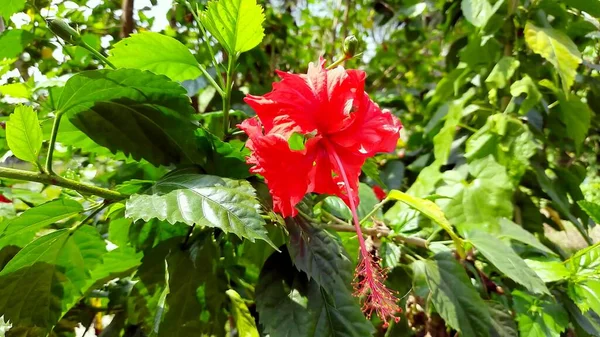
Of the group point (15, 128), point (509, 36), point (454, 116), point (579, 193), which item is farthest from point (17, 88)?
point (579, 193)

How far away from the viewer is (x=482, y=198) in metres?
0.78

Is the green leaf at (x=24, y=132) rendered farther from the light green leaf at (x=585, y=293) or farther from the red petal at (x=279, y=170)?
the light green leaf at (x=585, y=293)

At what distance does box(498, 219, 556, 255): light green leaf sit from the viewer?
0.67 meters

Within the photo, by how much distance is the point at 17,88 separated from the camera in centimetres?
66

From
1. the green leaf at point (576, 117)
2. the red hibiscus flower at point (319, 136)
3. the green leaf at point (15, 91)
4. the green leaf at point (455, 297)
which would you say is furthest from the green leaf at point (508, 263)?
the green leaf at point (15, 91)

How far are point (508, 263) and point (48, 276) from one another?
1.64 ft

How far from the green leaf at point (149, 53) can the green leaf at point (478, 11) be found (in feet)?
1.91

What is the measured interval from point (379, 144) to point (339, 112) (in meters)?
0.05

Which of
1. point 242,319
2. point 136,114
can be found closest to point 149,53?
point 136,114

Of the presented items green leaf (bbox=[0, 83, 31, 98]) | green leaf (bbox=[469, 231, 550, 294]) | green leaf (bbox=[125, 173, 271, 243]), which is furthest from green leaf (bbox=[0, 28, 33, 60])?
green leaf (bbox=[469, 231, 550, 294])

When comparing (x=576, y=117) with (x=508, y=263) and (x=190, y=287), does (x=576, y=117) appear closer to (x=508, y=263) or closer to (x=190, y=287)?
(x=508, y=263)

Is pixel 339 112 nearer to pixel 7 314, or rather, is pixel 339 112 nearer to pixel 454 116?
pixel 7 314

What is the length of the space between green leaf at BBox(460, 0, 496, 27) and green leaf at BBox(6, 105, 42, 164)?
29.4 inches

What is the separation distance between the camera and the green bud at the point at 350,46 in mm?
489
